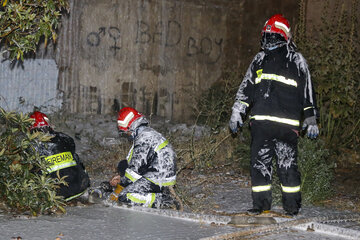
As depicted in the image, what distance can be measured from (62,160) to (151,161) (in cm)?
93

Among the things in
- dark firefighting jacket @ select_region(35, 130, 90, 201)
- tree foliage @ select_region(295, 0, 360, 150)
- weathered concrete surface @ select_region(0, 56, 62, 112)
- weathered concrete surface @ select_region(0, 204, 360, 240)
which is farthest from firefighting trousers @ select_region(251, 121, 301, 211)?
weathered concrete surface @ select_region(0, 56, 62, 112)

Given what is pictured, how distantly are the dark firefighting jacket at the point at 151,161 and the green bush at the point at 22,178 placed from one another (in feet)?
2.79

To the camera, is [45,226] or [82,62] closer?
[45,226]

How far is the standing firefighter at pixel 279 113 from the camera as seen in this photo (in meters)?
5.35

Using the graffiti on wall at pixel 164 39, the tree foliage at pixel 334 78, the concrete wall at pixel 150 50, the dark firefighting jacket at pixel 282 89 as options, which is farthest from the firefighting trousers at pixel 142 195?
the graffiti on wall at pixel 164 39

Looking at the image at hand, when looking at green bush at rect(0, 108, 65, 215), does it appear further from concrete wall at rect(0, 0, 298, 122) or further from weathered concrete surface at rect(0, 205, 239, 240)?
concrete wall at rect(0, 0, 298, 122)

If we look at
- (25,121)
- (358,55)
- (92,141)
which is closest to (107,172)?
(92,141)

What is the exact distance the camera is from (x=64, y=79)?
10.1 m

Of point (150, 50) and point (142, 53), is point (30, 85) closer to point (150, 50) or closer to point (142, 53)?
point (142, 53)

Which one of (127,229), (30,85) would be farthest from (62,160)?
(30,85)

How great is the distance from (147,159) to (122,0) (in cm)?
555

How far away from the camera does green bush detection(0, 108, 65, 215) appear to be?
5113 millimetres

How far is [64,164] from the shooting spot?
576 centimetres

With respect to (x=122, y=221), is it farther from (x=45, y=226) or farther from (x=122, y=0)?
(x=122, y=0)
